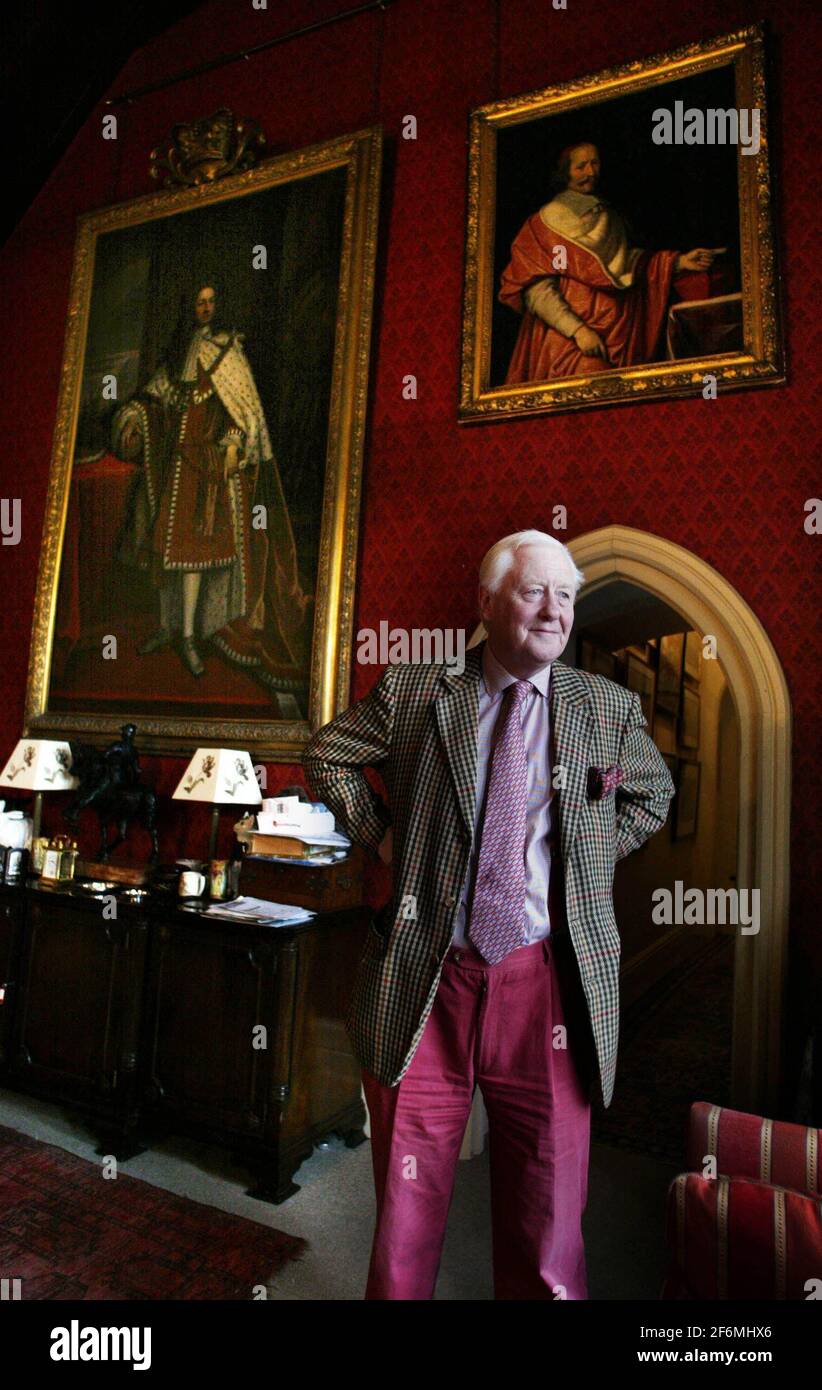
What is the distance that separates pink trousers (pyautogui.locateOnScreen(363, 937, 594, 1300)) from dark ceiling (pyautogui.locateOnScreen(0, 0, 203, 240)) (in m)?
5.64

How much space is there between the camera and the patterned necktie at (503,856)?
6.30ft

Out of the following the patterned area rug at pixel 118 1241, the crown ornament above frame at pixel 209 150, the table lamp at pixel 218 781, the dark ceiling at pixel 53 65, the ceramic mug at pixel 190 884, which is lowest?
the patterned area rug at pixel 118 1241

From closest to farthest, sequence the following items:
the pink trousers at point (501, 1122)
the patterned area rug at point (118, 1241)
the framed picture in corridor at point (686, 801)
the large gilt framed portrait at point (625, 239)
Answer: the pink trousers at point (501, 1122) → the patterned area rug at point (118, 1241) → the large gilt framed portrait at point (625, 239) → the framed picture in corridor at point (686, 801)

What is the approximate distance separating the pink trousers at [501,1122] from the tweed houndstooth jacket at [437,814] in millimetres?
74

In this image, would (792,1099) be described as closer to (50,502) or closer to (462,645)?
(462,645)

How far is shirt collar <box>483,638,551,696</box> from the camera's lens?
6.87 ft

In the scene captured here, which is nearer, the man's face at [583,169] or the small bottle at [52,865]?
the man's face at [583,169]

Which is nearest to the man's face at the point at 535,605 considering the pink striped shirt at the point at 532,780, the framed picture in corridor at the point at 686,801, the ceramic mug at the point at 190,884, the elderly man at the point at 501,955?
the elderly man at the point at 501,955

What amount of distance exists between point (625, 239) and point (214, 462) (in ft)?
7.62

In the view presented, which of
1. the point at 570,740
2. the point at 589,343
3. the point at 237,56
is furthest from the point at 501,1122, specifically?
the point at 237,56

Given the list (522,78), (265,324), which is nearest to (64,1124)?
(265,324)

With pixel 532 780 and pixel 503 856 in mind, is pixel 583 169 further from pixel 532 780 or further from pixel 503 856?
pixel 503 856

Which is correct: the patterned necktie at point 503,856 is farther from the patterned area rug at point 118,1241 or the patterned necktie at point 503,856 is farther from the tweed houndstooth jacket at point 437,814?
the patterned area rug at point 118,1241

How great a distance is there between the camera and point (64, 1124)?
3795mm
